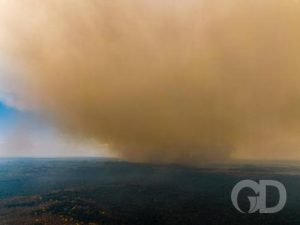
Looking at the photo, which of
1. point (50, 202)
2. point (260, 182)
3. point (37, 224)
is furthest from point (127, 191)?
point (260, 182)

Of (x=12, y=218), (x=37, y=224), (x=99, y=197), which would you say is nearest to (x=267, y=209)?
(x=99, y=197)

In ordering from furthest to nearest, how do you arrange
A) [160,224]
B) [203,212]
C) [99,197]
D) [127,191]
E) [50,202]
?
1. [127,191]
2. [99,197]
3. [50,202]
4. [203,212]
5. [160,224]

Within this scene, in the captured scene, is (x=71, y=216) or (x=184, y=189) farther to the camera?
(x=184, y=189)

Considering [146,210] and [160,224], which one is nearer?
[160,224]

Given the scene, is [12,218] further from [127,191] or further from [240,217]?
[240,217]

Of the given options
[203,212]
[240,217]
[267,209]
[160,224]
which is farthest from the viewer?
[267,209]

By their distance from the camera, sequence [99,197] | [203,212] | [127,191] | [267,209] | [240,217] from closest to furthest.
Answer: [240,217], [203,212], [267,209], [99,197], [127,191]

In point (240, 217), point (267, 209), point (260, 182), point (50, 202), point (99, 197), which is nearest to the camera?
point (240, 217)

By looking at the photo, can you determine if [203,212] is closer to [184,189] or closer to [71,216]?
[71,216]
